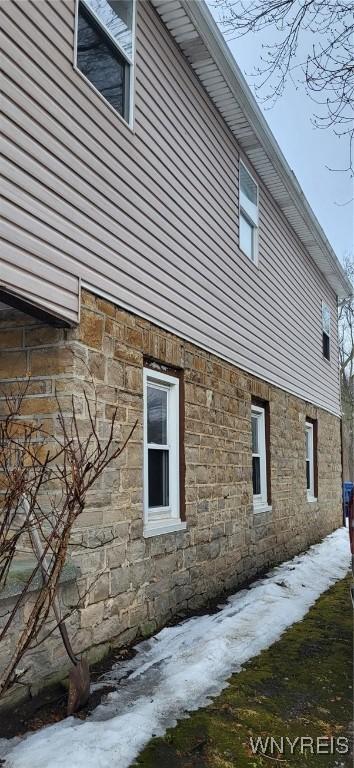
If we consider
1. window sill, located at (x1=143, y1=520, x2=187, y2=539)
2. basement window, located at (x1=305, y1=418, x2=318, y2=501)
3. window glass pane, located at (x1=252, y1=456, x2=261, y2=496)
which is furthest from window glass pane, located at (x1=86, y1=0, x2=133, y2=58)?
basement window, located at (x1=305, y1=418, x2=318, y2=501)

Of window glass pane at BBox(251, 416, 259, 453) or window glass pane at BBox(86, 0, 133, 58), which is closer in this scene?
window glass pane at BBox(86, 0, 133, 58)

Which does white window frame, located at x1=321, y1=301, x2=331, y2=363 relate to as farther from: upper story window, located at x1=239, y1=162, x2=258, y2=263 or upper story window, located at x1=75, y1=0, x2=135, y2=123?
upper story window, located at x1=75, y1=0, x2=135, y2=123

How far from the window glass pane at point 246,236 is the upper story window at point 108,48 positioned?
3.31 metres

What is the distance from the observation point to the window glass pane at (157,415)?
5.65m

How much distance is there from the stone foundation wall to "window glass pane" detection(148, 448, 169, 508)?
0.27 metres

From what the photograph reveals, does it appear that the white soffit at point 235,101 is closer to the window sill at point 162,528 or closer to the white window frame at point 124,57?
the white window frame at point 124,57

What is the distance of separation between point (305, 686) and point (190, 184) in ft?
16.0

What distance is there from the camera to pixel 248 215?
856 cm

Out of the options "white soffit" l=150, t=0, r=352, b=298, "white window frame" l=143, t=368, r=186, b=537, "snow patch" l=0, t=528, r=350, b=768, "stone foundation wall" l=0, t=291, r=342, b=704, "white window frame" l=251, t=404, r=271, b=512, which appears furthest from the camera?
"white window frame" l=251, t=404, r=271, b=512

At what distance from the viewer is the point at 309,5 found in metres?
4.66

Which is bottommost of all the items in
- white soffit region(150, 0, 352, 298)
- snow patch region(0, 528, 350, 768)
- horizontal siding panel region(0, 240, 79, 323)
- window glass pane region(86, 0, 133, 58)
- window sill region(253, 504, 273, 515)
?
snow patch region(0, 528, 350, 768)

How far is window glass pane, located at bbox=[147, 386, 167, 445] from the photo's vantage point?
18.5 feet

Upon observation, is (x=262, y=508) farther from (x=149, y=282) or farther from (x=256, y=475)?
(x=149, y=282)

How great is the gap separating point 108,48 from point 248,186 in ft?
Result: 12.9
